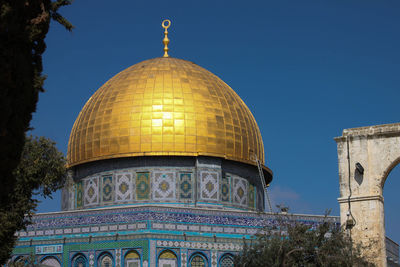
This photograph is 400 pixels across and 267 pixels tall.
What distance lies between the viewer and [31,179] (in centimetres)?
1748

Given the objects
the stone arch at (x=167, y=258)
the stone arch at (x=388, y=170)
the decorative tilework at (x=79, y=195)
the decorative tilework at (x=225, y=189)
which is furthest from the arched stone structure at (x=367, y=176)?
the decorative tilework at (x=79, y=195)

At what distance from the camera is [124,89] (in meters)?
30.0

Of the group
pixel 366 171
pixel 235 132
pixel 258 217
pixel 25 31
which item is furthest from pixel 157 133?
pixel 25 31

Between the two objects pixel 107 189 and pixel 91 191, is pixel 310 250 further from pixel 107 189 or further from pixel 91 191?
pixel 91 191

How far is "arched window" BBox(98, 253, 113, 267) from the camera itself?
81.9 ft

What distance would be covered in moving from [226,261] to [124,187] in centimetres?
493

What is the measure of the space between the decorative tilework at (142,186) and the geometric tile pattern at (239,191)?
10.8 feet

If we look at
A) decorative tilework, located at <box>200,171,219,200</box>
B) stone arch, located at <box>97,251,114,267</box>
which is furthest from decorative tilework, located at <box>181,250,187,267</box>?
decorative tilework, located at <box>200,171,219,200</box>

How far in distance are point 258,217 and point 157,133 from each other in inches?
192

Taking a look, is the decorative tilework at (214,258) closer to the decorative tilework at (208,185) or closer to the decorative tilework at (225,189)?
the decorative tilework at (208,185)

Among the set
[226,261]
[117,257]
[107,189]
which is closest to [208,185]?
[226,261]

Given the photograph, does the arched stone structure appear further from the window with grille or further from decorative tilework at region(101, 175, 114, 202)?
decorative tilework at region(101, 175, 114, 202)

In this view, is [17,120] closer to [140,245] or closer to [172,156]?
[140,245]

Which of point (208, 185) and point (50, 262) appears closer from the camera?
point (50, 262)
